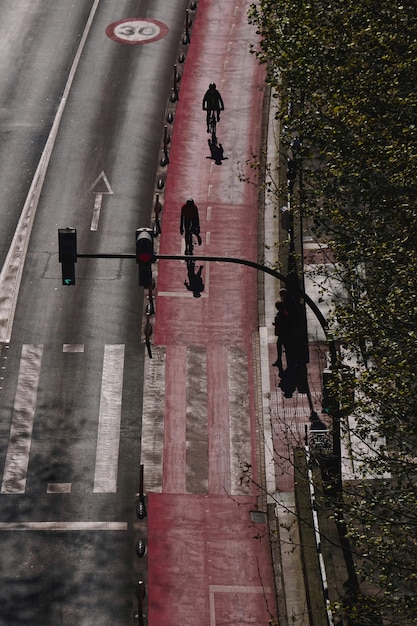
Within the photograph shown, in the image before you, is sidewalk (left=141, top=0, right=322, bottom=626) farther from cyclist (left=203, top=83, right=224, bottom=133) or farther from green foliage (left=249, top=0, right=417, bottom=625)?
green foliage (left=249, top=0, right=417, bottom=625)

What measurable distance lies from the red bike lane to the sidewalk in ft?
0.13

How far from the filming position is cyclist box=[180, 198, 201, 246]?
4791 centimetres

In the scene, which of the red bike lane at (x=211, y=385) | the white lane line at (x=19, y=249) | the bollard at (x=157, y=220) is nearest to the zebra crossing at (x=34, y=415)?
the red bike lane at (x=211, y=385)

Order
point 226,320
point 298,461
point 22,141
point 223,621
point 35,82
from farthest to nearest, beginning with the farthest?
point 35,82 → point 22,141 → point 226,320 → point 298,461 → point 223,621

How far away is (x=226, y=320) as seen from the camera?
46250 mm

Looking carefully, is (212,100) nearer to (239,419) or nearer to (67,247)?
(239,419)

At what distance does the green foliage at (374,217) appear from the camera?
30.5 m

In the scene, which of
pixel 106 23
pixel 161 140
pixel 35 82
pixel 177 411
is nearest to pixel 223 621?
pixel 177 411

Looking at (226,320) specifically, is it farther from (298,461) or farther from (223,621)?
(223,621)

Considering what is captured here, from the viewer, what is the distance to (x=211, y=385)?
4378 cm

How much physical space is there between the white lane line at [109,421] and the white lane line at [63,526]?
1265 mm

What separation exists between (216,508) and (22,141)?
66.3 ft

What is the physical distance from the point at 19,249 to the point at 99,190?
14.9ft

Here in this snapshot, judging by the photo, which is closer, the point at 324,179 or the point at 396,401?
the point at 396,401
